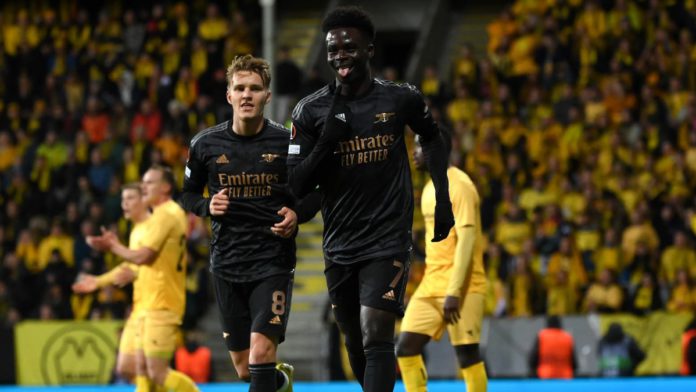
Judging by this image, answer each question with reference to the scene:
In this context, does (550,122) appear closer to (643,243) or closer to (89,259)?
(643,243)

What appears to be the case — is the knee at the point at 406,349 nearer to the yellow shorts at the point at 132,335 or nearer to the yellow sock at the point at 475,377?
the yellow sock at the point at 475,377

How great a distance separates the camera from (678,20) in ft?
68.7

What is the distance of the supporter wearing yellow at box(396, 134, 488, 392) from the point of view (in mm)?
9570

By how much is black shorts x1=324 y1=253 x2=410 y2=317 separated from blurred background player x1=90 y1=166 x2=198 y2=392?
3.20m

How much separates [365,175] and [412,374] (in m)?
2.56

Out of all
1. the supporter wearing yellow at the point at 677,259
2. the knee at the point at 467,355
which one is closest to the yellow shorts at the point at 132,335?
the knee at the point at 467,355

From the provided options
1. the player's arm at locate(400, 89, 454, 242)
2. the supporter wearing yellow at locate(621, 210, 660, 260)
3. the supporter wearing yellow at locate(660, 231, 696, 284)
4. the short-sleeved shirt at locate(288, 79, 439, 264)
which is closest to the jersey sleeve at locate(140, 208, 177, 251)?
the short-sleeved shirt at locate(288, 79, 439, 264)

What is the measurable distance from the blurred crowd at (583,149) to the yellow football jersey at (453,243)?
556 cm

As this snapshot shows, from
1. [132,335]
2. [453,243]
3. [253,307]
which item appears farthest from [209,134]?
[132,335]

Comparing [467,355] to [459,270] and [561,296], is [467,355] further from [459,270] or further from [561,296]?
[561,296]

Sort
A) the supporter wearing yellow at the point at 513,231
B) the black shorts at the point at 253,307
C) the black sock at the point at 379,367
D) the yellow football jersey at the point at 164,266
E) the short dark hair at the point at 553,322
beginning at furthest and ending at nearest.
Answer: the supporter wearing yellow at the point at 513,231 → the short dark hair at the point at 553,322 → the yellow football jersey at the point at 164,266 → the black shorts at the point at 253,307 → the black sock at the point at 379,367

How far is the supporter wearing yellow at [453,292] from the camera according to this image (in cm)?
957

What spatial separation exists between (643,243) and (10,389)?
304 inches

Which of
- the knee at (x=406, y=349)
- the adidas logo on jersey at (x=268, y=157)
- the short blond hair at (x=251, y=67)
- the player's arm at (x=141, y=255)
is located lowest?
the knee at (x=406, y=349)
